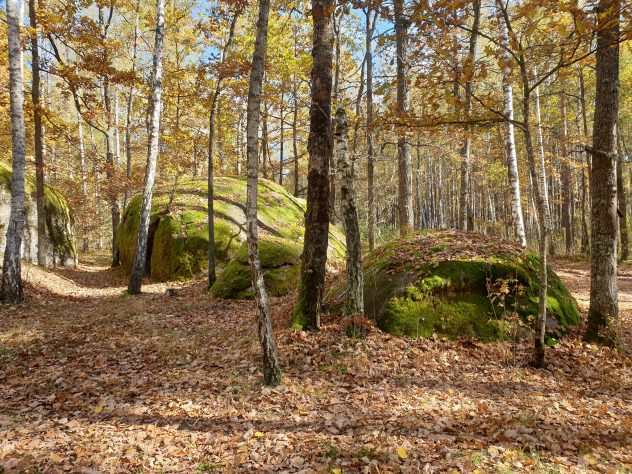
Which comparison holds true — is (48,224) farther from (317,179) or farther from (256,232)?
(256,232)

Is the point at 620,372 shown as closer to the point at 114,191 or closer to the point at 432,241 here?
the point at 432,241

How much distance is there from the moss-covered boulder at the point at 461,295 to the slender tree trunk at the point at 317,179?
992mm

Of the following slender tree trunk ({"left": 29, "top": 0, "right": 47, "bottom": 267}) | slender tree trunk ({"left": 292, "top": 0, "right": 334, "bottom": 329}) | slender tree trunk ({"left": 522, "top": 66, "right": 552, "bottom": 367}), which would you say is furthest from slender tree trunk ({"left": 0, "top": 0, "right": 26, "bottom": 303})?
slender tree trunk ({"left": 522, "top": 66, "right": 552, "bottom": 367})

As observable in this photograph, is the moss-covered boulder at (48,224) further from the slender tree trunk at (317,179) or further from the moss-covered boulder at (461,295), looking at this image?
the moss-covered boulder at (461,295)

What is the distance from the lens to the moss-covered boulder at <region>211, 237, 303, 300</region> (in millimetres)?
11258

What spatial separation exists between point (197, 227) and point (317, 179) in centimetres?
964

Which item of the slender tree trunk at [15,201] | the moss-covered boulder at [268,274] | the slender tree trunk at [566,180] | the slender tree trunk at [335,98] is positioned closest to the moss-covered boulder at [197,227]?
the moss-covered boulder at [268,274]

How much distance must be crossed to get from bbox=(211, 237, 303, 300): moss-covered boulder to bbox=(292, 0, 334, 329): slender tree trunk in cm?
399

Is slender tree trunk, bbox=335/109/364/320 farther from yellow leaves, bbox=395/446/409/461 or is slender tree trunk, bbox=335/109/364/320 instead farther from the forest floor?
yellow leaves, bbox=395/446/409/461

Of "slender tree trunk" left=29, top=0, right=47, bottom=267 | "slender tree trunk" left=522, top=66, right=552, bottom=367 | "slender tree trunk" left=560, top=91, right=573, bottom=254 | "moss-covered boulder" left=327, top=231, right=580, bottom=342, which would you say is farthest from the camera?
"slender tree trunk" left=560, top=91, right=573, bottom=254

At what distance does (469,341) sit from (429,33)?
16.9ft

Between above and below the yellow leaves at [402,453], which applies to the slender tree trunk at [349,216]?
above

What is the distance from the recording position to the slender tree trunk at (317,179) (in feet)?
22.8

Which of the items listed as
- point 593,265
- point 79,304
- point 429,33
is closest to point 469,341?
point 593,265
